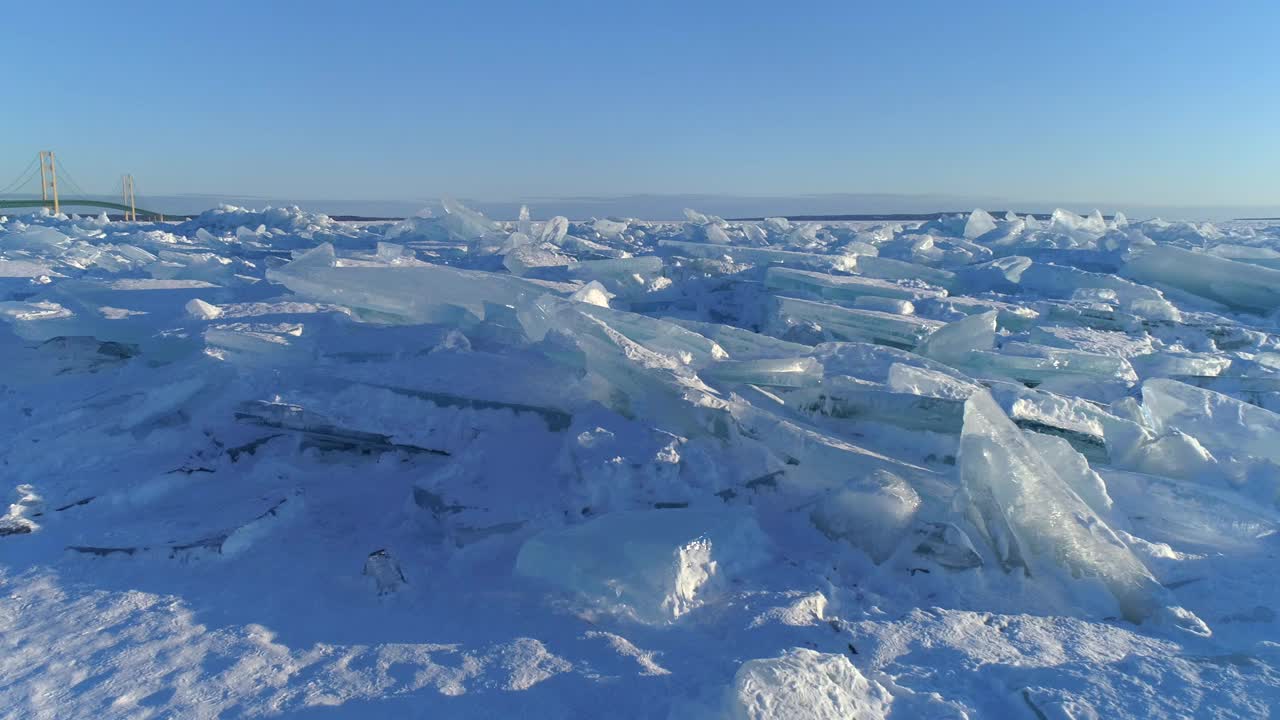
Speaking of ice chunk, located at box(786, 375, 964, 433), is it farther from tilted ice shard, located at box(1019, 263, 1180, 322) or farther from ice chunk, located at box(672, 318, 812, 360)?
tilted ice shard, located at box(1019, 263, 1180, 322)

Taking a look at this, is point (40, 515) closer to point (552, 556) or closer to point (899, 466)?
point (552, 556)

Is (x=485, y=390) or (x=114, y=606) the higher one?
(x=485, y=390)

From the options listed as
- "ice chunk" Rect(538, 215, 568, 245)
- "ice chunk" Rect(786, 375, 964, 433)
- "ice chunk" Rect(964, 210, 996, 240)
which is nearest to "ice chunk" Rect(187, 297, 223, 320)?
"ice chunk" Rect(786, 375, 964, 433)

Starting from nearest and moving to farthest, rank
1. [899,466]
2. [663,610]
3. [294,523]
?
[663,610] → [294,523] → [899,466]

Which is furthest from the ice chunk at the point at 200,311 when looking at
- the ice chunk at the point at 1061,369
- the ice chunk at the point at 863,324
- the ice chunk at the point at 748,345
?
the ice chunk at the point at 1061,369

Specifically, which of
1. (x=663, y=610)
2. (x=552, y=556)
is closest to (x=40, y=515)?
(x=552, y=556)

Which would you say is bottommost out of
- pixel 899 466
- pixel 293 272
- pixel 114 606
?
pixel 114 606
